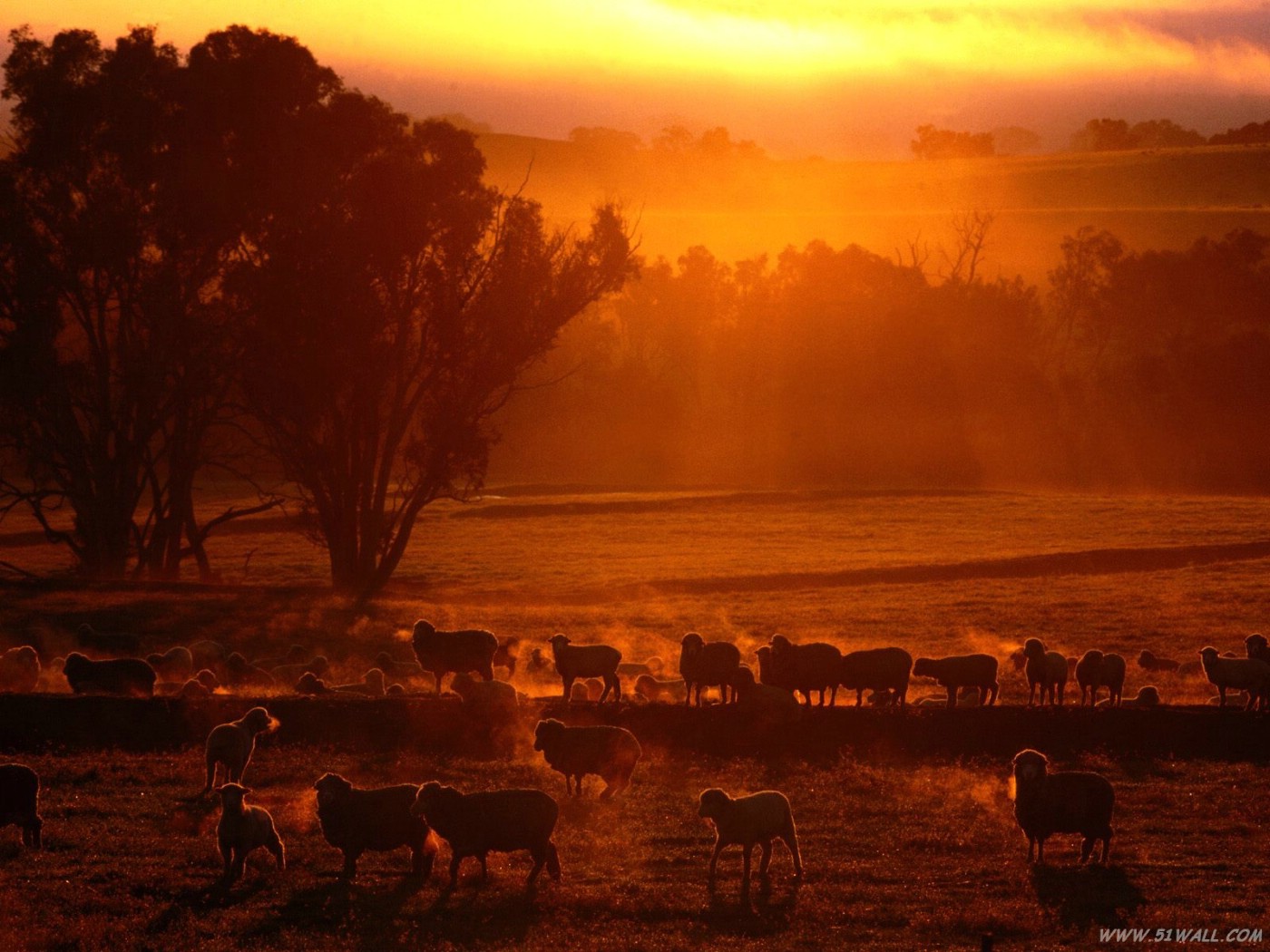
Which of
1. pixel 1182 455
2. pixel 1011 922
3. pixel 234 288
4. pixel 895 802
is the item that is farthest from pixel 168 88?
pixel 1182 455

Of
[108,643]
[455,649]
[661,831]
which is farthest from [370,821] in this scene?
[108,643]

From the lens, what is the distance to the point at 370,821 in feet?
53.2

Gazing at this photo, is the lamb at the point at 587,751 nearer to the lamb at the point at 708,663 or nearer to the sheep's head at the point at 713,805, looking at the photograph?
the sheep's head at the point at 713,805

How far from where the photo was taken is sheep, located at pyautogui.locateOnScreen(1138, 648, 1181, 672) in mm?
31453

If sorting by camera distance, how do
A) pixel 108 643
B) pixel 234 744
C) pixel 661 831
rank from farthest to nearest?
pixel 108 643
pixel 234 744
pixel 661 831

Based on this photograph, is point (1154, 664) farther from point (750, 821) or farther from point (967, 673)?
point (750, 821)

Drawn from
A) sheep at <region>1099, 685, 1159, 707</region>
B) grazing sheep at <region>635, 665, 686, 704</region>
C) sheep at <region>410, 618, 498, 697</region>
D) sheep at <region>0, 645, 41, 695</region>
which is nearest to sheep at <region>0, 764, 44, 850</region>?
sheep at <region>0, 645, 41, 695</region>

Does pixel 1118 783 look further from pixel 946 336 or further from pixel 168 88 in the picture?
pixel 946 336

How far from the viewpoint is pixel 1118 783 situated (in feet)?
68.2

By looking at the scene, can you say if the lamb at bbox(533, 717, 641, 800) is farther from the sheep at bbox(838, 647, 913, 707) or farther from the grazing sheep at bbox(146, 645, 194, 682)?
the grazing sheep at bbox(146, 645, 194, 682)

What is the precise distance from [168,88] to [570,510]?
97.4ft

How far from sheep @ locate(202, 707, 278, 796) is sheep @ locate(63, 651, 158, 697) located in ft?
17.9

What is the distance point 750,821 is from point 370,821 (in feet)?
12.4

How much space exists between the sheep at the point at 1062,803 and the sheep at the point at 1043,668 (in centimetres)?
816
